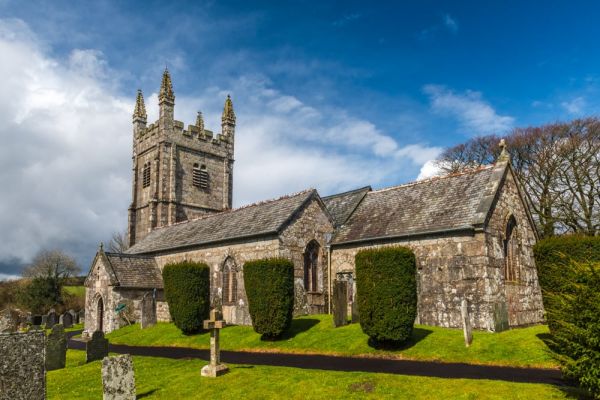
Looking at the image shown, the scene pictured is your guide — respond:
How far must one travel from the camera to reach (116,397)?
11.2 meters

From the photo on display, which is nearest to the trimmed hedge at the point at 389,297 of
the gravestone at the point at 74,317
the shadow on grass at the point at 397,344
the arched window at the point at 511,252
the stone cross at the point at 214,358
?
the shadow on grass at the point at 397,344

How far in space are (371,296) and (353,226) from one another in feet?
30.7

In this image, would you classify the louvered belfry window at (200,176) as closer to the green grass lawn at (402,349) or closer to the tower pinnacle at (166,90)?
the tower pinnacle at (166,90)

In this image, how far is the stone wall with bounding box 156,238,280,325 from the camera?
24.9 meters

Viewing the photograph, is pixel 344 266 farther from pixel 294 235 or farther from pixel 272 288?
pixel 272 288

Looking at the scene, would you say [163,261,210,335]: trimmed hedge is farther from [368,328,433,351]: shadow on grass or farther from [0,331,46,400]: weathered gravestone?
[0,331,46,400]: weathered gravestone

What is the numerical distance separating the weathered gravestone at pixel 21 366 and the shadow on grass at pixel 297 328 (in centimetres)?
1409

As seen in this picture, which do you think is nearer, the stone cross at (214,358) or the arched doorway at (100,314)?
the stone cross at (214,358)

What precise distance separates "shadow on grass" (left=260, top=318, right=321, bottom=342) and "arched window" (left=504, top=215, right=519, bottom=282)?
903 centimetres

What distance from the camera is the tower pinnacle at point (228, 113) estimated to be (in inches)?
1933

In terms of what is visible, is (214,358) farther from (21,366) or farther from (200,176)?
(200,176)

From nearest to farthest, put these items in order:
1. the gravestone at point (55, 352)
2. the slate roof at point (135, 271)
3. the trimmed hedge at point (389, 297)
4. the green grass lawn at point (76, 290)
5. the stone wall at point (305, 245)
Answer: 1. the trimmed hedge at point (389, 297)
2. the gravestone at point (55, 352)
3. the stone wall at point (305, 245)
4. the slate roof at point (135, 271)
5. the green grass lawn at point (76, 290)

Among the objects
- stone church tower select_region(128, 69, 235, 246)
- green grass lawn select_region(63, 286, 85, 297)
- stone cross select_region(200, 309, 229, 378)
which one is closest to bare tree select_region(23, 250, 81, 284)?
green grass lawn select_region(63, 286, 85, 297)

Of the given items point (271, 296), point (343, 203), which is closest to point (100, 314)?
point (271, 296)
